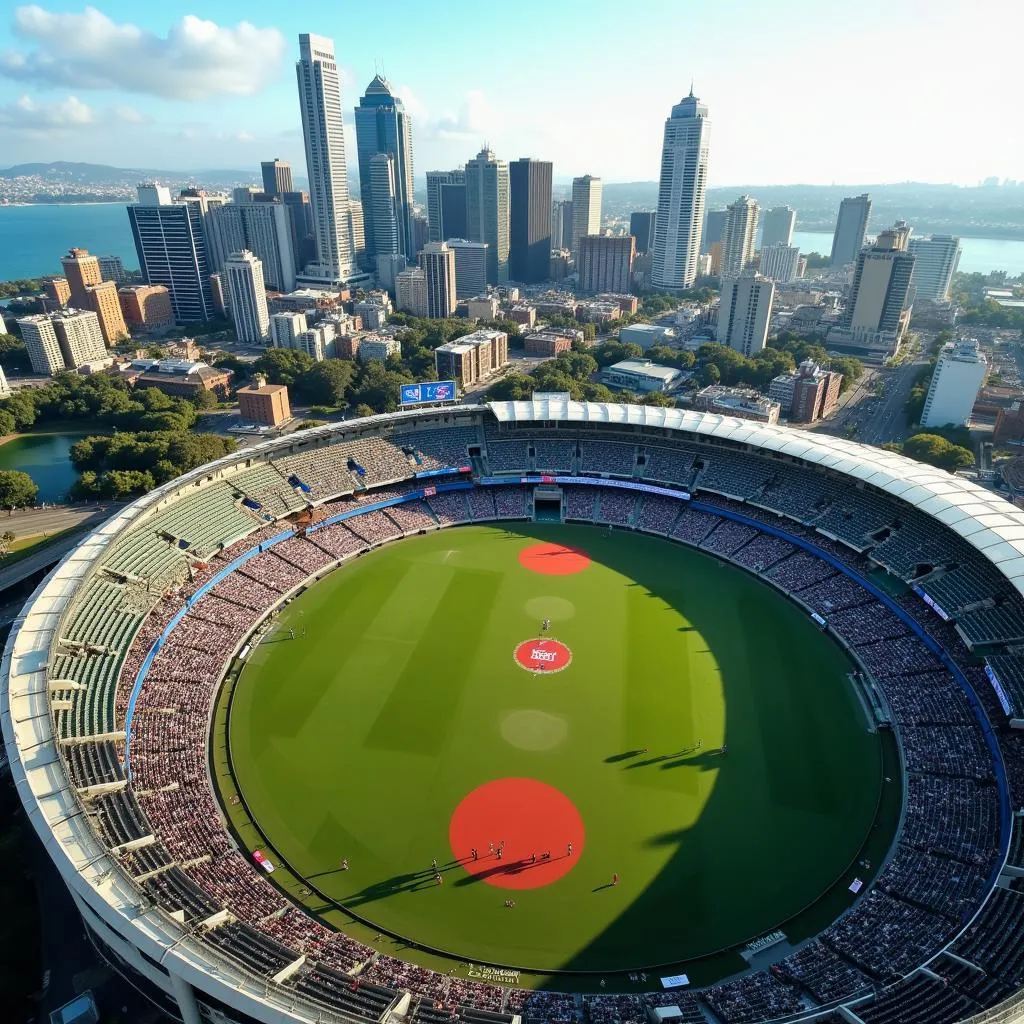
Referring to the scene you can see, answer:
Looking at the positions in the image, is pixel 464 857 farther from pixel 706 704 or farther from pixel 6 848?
pixel 6 848

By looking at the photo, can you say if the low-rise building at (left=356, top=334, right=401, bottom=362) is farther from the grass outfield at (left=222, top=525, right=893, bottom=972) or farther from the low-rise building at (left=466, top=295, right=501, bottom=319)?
the grass outfield at (left=222, top=525, right=893, bottom=972)

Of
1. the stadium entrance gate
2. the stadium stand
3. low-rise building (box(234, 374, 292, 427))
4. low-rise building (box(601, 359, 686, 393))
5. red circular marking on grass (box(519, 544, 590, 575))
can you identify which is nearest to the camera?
the stadium stand

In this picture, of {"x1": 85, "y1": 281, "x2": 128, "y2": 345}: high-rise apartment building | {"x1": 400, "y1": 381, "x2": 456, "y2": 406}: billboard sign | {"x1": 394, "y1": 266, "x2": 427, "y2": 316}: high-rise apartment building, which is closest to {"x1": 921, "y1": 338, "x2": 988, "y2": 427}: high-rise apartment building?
{"x1": 400, "y1": 381, "x2": 456, "y2": 406}: billboard sign

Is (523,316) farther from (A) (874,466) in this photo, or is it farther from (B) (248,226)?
(A) (874,466)

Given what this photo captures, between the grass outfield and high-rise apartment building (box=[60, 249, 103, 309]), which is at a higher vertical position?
high-rise apartment building (box=[60, 249, 103, 309])

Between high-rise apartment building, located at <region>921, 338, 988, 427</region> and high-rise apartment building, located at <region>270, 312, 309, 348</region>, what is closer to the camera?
high-rise apartment building, located at <region>921, 338, 988, 427</region>

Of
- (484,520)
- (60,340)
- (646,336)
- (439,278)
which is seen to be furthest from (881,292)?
(60,340)
